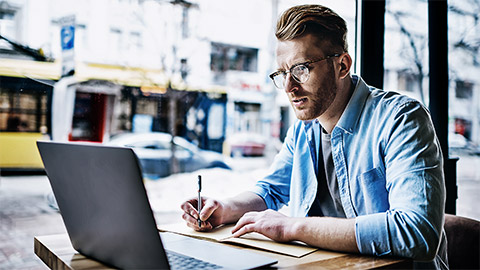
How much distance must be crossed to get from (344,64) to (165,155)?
2.53 m

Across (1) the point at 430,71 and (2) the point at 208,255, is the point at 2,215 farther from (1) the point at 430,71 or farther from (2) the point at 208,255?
(1) the point at 430,71

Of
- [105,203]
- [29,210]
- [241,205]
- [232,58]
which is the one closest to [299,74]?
[241,205]

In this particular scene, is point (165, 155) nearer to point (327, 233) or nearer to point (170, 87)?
point (170, 87)

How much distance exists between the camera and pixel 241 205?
1.35 m

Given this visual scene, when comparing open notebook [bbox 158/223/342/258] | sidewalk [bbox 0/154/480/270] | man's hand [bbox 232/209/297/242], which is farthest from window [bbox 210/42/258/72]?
man's hand [bbox 232/209/297/242]

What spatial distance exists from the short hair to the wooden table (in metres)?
0.67

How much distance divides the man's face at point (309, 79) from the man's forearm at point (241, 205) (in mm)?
327

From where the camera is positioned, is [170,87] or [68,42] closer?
[68,42]

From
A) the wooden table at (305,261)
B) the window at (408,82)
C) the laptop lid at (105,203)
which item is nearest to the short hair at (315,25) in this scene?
the wooden table at (305,261)

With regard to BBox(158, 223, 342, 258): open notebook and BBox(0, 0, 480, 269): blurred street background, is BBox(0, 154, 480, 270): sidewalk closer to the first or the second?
BBox(0, 0, 480, 269): blurred street background

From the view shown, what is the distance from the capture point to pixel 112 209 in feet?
2.51

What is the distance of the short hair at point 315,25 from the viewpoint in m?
1.29

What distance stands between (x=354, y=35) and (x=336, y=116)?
3.57 ft

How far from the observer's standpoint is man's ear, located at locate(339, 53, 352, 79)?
4.49 ft
